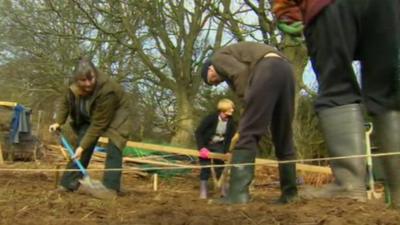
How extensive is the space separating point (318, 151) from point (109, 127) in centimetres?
861

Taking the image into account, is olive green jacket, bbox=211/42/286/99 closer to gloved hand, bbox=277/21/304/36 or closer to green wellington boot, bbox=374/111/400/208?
gloved hand, bbox=277/21/304/36

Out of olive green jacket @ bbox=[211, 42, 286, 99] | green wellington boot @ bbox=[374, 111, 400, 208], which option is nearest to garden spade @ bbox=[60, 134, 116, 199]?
olive green jacket @ bbox=[211, 42, 286, 99]

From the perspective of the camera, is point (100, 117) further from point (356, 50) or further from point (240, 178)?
point (356, 50)

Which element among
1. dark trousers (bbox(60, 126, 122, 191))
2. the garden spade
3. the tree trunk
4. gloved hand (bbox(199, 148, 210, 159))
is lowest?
the garden spade

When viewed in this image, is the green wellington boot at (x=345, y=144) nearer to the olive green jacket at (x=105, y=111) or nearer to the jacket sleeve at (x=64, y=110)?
the olive green jacket at (x=105, y=111)

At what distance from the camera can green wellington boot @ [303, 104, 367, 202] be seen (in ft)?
9.78

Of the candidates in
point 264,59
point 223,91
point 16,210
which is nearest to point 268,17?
point 223,91

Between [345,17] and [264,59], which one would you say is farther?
[264,59]

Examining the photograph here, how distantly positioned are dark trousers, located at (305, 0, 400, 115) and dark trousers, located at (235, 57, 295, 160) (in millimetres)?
1653

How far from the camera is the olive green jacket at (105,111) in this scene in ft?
21.3

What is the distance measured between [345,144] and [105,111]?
12.6ft

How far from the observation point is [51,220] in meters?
3.53

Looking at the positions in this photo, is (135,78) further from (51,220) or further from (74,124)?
(51,220)

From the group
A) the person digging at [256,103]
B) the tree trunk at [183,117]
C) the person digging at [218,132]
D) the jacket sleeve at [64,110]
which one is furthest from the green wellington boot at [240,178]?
the tree trunk at [183,117]
